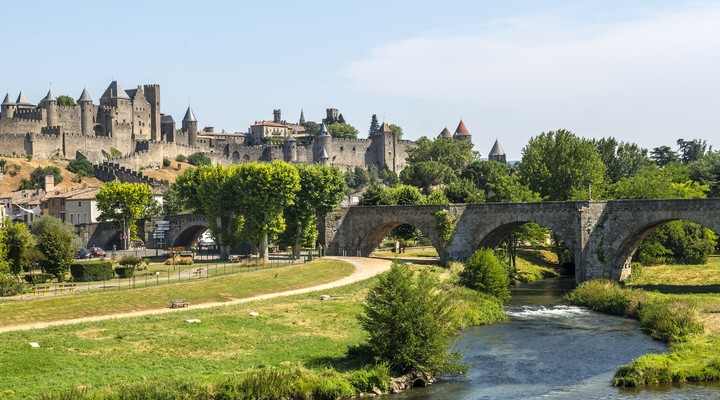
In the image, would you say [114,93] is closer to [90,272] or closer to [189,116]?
[189,116]

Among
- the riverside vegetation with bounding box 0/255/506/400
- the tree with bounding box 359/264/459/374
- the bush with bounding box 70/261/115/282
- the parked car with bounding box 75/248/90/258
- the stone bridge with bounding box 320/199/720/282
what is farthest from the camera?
the parked car with bounding box 75/248/90/258

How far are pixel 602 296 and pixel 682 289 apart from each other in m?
6.24

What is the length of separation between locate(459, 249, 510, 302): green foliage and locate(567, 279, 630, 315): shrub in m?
4.62

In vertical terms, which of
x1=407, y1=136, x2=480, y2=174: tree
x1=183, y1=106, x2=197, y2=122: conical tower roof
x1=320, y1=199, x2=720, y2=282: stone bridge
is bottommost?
x1=320, y1=199, x2=720, y2=282: stone bridge

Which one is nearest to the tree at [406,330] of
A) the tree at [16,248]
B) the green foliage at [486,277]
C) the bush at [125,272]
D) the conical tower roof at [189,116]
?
the green foliage at [486,277]

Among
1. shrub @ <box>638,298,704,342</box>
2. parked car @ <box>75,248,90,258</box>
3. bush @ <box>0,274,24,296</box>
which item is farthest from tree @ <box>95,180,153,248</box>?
shrub @ <box>638,298,704,342</box>

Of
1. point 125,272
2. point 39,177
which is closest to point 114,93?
point 39,177

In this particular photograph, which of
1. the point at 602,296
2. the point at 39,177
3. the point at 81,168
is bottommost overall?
the point at 602,296

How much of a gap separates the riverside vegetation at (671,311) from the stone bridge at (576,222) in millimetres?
2878

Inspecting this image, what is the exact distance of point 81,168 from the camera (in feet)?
462

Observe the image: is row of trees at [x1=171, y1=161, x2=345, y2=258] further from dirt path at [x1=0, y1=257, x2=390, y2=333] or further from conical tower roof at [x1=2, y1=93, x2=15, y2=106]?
conical tower roof at [x1=2, y1=93, x2=15, y2=106]

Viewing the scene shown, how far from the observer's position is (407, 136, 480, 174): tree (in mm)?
165750

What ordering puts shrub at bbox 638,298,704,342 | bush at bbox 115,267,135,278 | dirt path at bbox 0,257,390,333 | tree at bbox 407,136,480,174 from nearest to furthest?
dirt path at bbox 0,257,390,333 → shrub at bbox 638,298,704,342 → bush at bbox 115,267,135,278 → tree at bbox 407,136,480,174

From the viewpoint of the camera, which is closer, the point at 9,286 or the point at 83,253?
the point at 9,286
